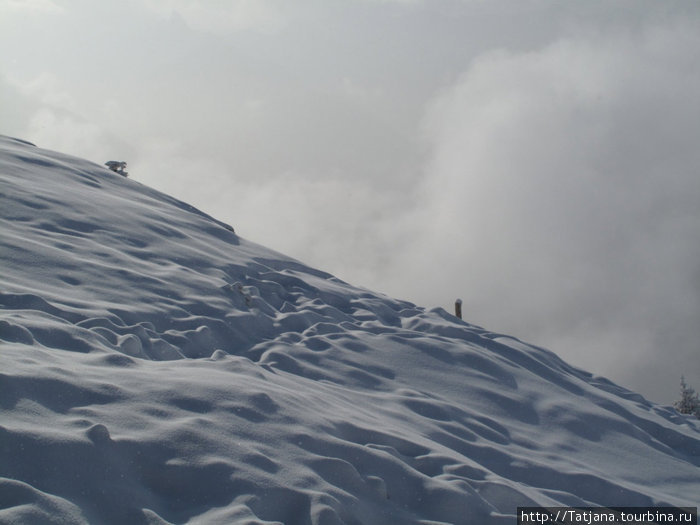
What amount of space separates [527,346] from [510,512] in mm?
4702

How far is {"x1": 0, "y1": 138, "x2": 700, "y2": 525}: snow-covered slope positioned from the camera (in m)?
3.47

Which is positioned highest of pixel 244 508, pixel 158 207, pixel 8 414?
pixel 158 207

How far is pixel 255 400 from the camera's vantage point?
4.46 m

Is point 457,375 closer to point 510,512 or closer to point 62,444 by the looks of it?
point 510,512

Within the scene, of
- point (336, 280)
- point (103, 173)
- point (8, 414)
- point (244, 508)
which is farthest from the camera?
point (103, 173)

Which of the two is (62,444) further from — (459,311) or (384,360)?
(459,311)

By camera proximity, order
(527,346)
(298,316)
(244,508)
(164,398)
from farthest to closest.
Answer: (527,346) → (298,316) → (164,398) → (244,508)

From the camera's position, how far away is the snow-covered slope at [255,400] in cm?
347

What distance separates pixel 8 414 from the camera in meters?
3.57

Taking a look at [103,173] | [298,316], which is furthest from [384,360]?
[103,173]

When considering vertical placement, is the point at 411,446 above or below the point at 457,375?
below

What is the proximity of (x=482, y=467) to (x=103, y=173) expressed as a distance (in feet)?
31.6

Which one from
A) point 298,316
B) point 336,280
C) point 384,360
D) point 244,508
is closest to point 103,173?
point 336,280

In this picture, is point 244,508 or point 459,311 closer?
point 244,508
